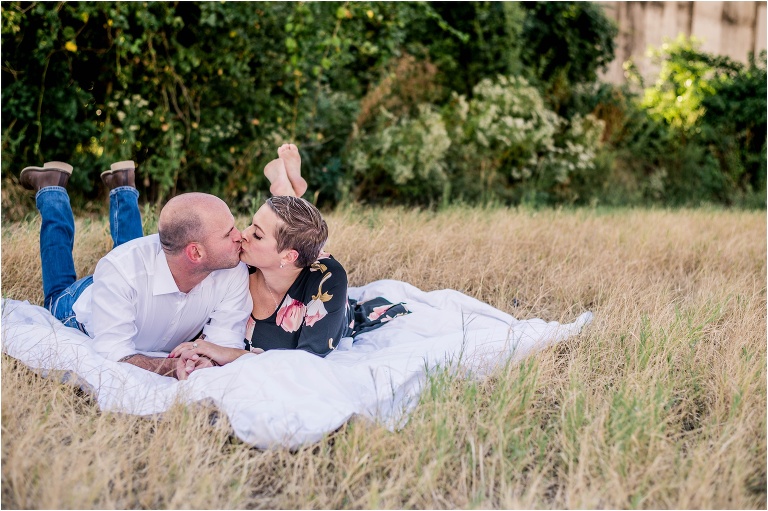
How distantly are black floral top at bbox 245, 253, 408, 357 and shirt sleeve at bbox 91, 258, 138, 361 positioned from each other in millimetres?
591

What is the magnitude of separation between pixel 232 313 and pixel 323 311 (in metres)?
0.42

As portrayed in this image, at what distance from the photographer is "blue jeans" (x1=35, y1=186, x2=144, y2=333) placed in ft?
12.4

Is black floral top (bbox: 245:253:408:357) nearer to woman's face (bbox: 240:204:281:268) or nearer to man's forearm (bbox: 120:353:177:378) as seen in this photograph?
woman's face (bbox: 240:204:281:268)

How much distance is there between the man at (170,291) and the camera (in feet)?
10.4

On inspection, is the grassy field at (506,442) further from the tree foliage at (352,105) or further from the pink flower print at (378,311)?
the tree foliage at (352,105)

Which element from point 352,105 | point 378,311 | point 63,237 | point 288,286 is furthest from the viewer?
point 352,105

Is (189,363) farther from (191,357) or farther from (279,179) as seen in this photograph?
(279,179)

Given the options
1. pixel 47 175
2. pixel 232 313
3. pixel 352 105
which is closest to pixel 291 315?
pixel 232 313

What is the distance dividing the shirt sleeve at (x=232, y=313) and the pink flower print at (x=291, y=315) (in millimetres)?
156

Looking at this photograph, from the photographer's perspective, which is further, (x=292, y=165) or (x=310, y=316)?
(x=292, y=165)

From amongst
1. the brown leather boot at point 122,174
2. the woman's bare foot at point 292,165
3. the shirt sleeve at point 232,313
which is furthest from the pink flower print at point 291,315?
the brown leather boot at point 122,174

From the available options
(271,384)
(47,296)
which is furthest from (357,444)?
(47,296)

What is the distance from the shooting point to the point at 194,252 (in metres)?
3.23

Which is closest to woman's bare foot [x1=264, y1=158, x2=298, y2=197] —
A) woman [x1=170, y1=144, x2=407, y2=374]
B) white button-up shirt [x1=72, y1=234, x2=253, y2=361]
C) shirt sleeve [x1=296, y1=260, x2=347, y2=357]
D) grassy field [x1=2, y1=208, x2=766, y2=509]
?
woman [x1=170, y1=144, x2=407, y2=374]
